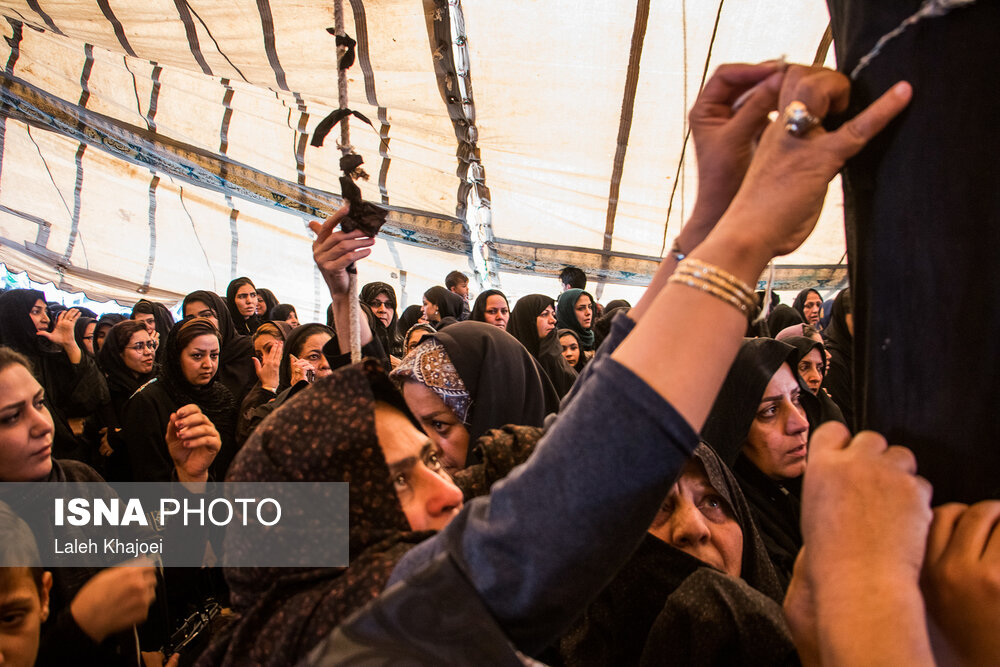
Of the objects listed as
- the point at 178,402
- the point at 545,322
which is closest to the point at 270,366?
the point at 178,402

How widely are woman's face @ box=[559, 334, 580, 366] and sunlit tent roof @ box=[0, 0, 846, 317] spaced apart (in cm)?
134

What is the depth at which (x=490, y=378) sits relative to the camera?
6.01ft

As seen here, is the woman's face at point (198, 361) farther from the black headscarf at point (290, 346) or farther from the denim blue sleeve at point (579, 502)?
the denim blue sleeve at point (579, 502)

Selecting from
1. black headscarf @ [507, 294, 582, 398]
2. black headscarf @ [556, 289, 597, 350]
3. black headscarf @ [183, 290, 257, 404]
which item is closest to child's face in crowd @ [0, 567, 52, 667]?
black headscarf @ [183, 290, 257, 404]

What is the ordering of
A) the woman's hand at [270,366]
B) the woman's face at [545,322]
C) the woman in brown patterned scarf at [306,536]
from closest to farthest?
the woman in brown patterned scarf at [306,536]
the woman's hand at [270,366]
the woman's face at [545,322]

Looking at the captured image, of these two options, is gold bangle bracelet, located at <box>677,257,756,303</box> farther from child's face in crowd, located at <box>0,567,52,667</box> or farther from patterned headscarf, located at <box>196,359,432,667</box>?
child's face in crowd, located at <box>0,567,52,667</box>

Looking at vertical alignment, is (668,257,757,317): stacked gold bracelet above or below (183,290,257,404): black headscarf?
above

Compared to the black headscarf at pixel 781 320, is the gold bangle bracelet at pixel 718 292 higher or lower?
higher

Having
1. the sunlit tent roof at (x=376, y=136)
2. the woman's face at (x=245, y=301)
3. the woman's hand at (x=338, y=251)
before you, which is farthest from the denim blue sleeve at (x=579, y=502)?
the woman's face at (x=245, y=301)

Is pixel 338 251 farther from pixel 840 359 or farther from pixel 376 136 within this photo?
pixel 376 136

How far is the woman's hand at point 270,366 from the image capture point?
3.39m

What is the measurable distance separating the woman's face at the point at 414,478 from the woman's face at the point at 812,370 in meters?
2.21

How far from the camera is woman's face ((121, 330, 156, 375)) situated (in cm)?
386

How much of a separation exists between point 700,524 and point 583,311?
3784 millimetres
